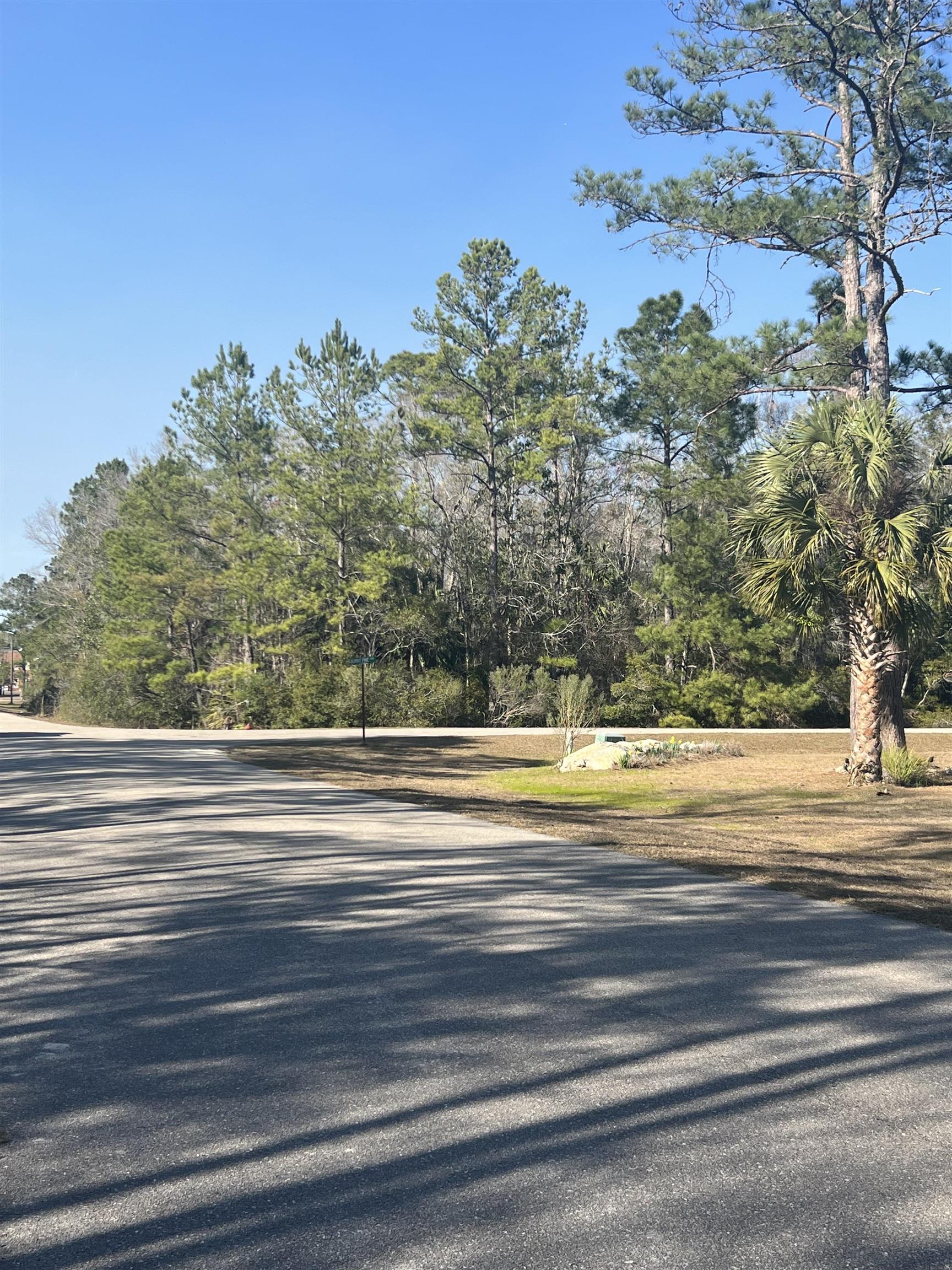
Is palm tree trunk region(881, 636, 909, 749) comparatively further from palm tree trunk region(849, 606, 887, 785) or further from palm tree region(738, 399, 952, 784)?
palm tree trunk region(849, 606, 887, 785)

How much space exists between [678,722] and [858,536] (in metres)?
19.5

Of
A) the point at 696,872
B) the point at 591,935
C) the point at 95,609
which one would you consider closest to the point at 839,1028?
the point at 591,935

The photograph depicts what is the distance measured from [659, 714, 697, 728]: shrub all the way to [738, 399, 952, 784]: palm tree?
1784 centimetres

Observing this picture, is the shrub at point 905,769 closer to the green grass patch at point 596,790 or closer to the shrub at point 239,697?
the green grass patch at point 596,790

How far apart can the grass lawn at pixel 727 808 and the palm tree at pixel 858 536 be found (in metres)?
2.30

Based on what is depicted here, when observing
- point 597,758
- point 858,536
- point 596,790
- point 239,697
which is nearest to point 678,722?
point 239,697

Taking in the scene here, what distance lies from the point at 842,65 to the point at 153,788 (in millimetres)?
17634

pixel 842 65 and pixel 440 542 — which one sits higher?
pixel 842 65

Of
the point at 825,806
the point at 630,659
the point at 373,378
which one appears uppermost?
the point at 373,378

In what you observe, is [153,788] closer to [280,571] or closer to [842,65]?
[842,65]

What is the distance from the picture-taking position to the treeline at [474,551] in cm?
3619

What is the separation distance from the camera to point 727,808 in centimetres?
1448

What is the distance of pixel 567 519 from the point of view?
40.8 m

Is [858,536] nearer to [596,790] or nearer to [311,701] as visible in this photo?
[596,790]
